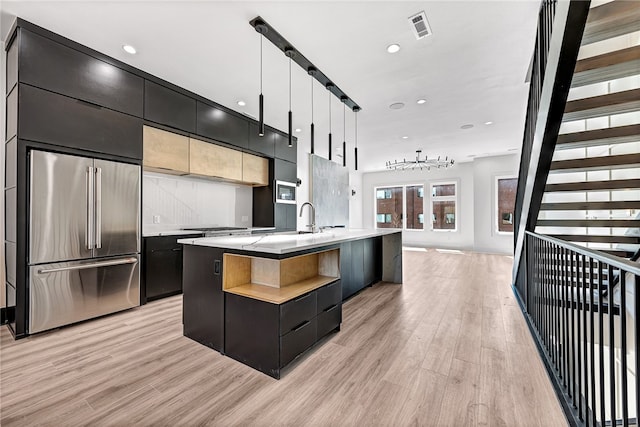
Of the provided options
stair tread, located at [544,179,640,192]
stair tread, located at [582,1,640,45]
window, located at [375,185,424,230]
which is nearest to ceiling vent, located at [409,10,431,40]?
stair tread, located at [582,1,640,45]

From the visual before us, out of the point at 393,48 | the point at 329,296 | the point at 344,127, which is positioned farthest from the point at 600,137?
the point at 344,127

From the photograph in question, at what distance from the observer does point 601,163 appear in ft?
8.33

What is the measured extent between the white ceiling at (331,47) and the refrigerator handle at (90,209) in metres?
1.32

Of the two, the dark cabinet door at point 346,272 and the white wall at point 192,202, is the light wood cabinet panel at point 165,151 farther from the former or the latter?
the dark cabinet door at point 346,272

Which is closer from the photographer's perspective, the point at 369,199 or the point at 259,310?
the point at 259,310

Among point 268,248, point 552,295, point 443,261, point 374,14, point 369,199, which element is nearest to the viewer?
point 268,248

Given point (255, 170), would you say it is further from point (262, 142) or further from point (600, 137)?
point (600, 137)

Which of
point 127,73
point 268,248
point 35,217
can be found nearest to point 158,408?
point 268,248

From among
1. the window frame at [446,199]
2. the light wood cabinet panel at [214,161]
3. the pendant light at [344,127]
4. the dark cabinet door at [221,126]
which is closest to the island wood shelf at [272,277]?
the pendant light at [344,127]

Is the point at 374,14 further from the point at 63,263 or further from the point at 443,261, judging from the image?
the point at 443,261

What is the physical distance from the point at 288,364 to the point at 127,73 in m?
3.57

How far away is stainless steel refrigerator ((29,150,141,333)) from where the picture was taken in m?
2.71

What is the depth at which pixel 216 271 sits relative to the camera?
7.72ft

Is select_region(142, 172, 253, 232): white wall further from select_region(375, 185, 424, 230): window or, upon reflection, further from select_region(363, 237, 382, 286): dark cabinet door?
select_region(375, 185, 424, 230): window
